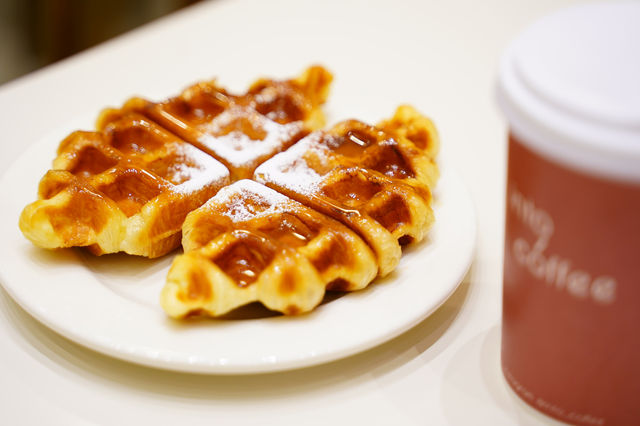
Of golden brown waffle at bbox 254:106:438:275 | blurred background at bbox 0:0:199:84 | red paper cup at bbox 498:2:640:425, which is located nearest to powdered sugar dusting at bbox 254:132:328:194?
golden brown waffle at bbox 254:106:438:275

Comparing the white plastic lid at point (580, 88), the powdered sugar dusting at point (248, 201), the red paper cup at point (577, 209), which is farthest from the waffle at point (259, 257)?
the white plastic lid at point (580, 88)

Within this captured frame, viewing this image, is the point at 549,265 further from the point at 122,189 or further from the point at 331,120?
the point at 331,120

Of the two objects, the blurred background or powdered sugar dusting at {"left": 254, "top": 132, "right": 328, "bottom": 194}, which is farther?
the blurred background

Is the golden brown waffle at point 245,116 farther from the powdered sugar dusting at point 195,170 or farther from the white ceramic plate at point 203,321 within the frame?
the white ceramic plate at point 203,321

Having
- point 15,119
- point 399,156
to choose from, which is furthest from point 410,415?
point 15,119

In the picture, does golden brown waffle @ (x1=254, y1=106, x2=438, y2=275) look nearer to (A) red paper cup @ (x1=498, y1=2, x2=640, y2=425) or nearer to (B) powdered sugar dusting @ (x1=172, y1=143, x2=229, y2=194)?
(B) powdered sugar dusting @ (x1=172, y1=143, x2=229, y2=194)

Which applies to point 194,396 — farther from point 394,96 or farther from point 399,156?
point 394,96
